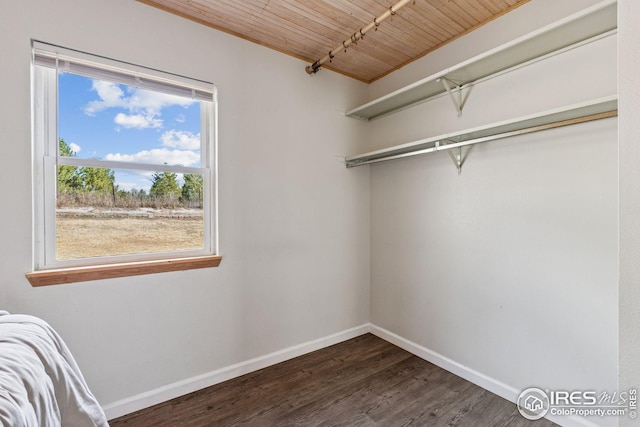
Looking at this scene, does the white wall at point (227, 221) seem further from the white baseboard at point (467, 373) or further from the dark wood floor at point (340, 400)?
the white baseboard at point (467, 373)

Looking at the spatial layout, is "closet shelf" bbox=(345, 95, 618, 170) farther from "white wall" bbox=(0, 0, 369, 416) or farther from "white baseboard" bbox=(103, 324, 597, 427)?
"white baseboard" bbox=(103, 324, 597, 427)

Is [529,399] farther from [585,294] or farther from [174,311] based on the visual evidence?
[174,311]

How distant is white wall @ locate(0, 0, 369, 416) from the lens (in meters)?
1.47

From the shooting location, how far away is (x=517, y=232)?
5.96 feet

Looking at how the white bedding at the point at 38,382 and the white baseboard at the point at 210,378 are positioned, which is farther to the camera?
the white baseboard at the point at 210,378

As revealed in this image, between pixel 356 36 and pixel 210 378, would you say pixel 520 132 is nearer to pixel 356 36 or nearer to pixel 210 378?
pixel 356 36

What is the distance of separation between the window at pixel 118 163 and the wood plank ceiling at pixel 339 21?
46cm

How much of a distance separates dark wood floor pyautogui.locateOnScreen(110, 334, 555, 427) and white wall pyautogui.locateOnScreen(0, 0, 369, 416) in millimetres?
183

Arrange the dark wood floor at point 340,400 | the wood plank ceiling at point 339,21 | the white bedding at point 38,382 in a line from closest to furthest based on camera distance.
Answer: the white bedding at point 38,382, the dark wood floor at point 340,400, the wood plank ceiling at point 339,21

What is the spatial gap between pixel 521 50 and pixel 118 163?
8.05 ft

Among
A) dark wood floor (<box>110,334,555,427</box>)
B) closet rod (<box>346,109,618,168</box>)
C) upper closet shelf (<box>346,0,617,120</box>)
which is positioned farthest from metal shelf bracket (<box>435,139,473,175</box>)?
dark wood floor (<box>110,334,555,427</box>)

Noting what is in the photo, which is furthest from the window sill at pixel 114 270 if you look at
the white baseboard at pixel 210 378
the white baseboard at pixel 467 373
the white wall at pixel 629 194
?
the white wall at pixel 629 194

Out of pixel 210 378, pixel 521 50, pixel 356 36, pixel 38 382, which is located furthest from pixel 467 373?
pixel 356 36

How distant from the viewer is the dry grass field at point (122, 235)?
1.64m
